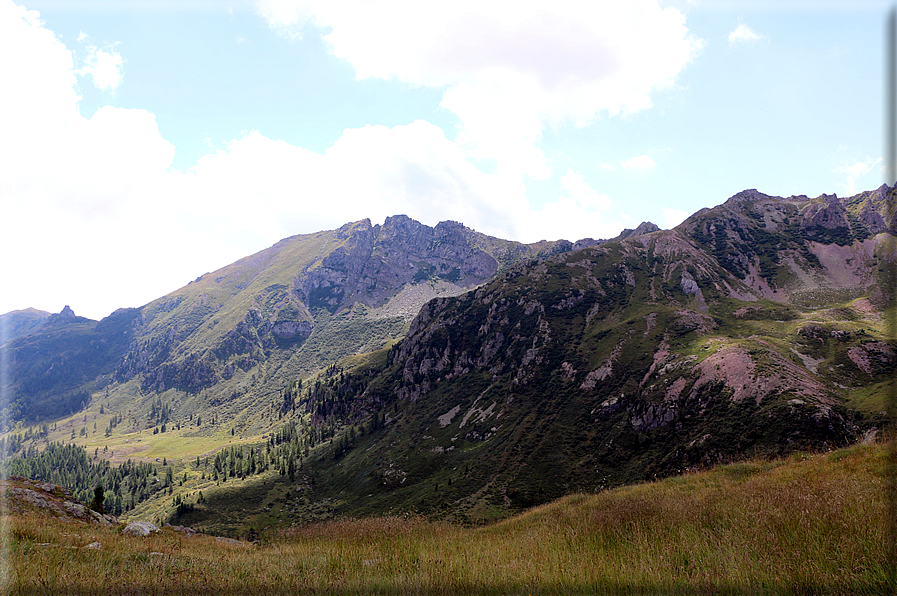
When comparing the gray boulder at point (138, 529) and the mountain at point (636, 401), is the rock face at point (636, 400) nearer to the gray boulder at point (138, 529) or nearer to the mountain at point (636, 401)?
the mountain at point (636, 401)

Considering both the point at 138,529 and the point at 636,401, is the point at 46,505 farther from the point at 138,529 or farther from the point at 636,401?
the point at 636,401

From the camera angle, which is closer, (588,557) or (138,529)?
(588,557)

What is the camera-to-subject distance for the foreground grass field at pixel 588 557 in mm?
6242

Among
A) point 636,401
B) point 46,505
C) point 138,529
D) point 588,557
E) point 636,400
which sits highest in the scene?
point 588,557

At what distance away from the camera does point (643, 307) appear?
584 ft

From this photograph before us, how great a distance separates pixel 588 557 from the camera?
7.79 metres

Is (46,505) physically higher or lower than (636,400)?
higher

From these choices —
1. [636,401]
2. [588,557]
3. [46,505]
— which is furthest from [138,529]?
[636,401]

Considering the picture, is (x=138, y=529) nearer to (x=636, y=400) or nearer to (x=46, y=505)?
(x=46, y=505)

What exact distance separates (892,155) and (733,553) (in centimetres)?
819

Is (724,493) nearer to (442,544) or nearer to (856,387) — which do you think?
(442,544)

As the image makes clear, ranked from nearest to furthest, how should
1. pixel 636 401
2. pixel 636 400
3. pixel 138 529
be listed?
pixel 138 529 < pixel 636 401 < pixel 636 400

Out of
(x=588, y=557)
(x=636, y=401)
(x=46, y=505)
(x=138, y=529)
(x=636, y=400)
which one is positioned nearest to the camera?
(x=588, y=557)

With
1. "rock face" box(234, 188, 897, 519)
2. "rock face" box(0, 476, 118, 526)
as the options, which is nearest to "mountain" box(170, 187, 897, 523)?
"rock face" box(234, 188, 897, 519)
